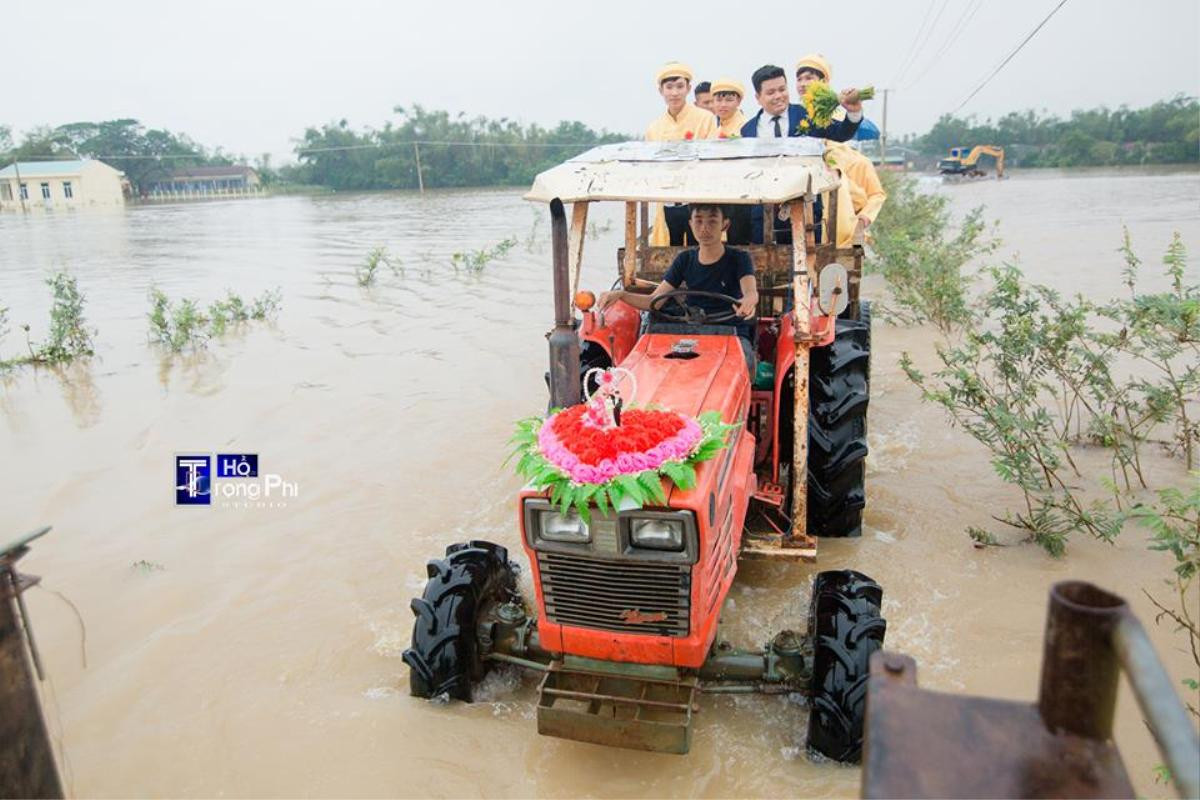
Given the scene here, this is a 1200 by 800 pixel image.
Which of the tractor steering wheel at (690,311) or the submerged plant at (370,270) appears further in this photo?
the submerged plant at (370,270)

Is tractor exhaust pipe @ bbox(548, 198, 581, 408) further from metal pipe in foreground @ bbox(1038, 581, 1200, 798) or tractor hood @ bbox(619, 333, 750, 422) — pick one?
metal pipe in foreground @ bbox(1038, 581, 1200, 798)

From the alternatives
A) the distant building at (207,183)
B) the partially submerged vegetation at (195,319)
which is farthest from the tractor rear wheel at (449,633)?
the distant building at (207,183)

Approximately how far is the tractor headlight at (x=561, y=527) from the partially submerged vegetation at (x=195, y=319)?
868 centimetres

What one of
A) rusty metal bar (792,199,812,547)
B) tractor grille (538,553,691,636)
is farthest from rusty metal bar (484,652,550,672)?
rusty metal bar (792,199,812,547)

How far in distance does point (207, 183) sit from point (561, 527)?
69.4 metres

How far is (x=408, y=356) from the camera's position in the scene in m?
10.2

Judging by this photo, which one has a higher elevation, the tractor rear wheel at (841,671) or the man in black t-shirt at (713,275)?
the man in black t-shirt at (713,275)

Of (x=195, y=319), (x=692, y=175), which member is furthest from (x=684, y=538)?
(x=195, y=319)

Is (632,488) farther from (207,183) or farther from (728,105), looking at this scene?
(207,183)

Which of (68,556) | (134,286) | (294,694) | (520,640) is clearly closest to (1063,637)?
(520,640)

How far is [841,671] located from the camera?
3180 mm

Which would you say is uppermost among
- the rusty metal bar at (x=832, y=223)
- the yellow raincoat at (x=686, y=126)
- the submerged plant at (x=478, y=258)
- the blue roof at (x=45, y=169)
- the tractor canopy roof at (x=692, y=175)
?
the blue roof at (x=45, y=169)

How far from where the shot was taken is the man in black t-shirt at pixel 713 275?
472 centimetres

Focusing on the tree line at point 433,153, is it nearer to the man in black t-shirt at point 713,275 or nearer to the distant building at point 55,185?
the distant building at point 55,185
